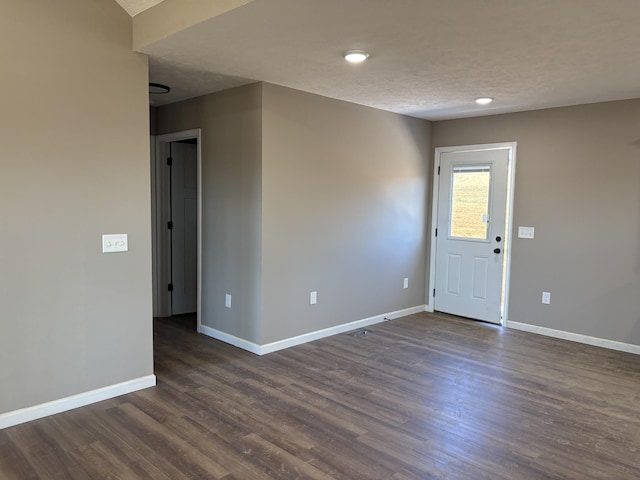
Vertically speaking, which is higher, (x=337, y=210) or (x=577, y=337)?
(x=337, y=210)

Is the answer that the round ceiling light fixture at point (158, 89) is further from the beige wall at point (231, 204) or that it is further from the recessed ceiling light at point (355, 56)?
the recessed ceiling light at point (355, 56)

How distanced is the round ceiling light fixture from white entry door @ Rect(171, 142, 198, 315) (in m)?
0.98

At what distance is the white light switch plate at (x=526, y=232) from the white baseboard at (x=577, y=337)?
966 mm

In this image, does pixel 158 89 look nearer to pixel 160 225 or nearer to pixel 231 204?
pixel 231 204

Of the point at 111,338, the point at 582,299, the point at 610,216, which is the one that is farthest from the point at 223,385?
the point at 610,216

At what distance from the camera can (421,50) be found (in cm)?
299

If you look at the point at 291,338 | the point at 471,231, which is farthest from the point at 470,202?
the point at 291,338

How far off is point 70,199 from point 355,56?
6.81 ft

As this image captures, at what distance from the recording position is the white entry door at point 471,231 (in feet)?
17.2

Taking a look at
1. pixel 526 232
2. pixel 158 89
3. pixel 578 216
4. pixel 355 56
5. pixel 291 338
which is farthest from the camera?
pixel 526 232

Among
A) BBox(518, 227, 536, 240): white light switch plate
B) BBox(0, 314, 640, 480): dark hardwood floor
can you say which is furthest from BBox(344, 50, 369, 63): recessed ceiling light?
BBox(518, 227, 536, 240): white light switch plate

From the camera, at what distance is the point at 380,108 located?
198 inches

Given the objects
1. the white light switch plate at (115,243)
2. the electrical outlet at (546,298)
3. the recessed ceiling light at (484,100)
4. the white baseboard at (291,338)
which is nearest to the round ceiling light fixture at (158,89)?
the white light switch plate at (115,243)

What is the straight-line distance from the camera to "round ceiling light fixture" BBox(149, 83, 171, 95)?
13.6 feet
